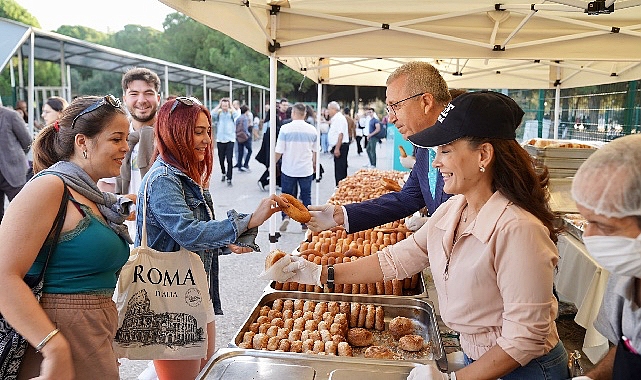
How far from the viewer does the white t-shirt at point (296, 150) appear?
8.00 m

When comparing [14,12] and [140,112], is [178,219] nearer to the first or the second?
[140,112]

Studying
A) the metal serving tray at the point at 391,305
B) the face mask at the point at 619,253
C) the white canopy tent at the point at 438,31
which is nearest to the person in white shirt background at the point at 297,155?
the white canopy tent at the point at 438,31

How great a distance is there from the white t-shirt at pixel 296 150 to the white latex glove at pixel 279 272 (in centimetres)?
570

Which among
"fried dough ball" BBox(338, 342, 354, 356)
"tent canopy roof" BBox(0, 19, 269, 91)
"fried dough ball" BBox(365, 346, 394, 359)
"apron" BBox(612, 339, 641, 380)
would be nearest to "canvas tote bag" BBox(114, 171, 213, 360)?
"fried dough ball" BBox(338, 342, 354, 356)

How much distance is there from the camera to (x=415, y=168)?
3275 mm

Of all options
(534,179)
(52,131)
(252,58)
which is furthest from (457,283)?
(252,58)

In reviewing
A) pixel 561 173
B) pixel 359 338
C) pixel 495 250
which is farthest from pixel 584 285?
pixel 495 250

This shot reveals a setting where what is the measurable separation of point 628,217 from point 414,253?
1.20m

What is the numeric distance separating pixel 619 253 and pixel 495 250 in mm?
548

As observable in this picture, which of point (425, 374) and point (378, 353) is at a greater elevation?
point (425, 374)

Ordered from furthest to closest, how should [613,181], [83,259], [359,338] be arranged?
[359,338], [83,259], [613,181]

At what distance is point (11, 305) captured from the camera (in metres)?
1.66

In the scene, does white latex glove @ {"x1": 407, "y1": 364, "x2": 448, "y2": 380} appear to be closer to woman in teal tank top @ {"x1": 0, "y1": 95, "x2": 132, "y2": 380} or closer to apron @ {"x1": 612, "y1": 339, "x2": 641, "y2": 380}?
apron @ {"x1": 612, "y1": 339, "x2": 641, "y2": 380}

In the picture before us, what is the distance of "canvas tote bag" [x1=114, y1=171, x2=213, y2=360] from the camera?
2.27 m
